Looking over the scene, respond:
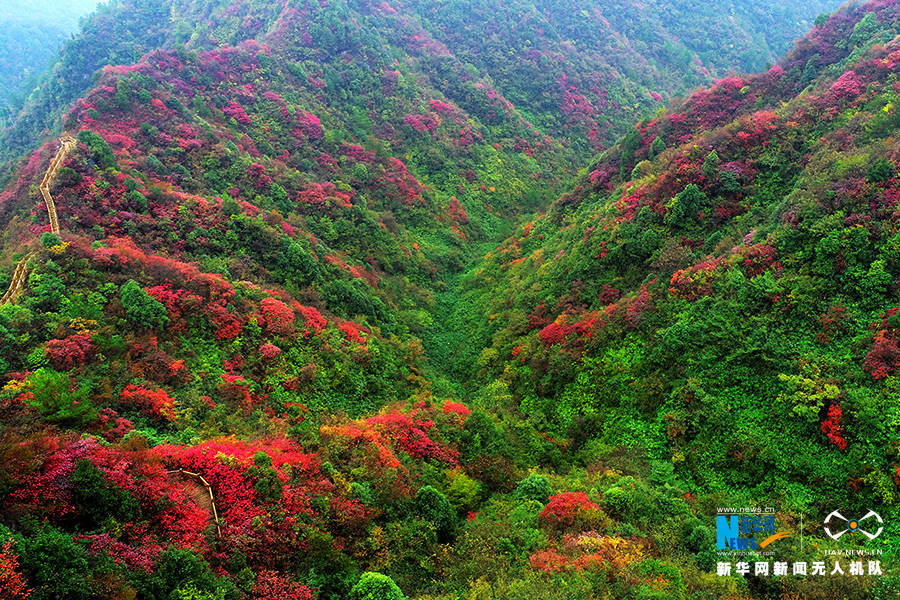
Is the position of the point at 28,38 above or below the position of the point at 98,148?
above

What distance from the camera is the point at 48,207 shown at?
84.5ft

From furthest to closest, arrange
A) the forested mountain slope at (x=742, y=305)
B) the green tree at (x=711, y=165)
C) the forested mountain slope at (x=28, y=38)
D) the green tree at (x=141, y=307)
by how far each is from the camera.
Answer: the forested mountain slope at (x=28, y=38)
the green tree at (x=711, y=165)
the green tree at (x=141, y=307)
the forested mountain slope at (x=742, y=305)

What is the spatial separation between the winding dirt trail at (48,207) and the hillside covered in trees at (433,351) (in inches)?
6.5

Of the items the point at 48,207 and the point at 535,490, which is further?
the point at 48,207

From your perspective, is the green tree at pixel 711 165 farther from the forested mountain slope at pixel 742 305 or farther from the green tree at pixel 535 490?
the green tree at pixel 535 490

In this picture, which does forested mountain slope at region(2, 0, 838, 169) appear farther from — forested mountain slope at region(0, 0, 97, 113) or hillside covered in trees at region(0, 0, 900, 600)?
hillside covered in trees at region(0, 0, 900, 600)

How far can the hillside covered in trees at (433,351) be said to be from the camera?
40.5ft

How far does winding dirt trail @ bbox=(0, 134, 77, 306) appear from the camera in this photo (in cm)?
2035

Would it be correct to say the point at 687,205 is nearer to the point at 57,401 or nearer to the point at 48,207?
the point at 57,401

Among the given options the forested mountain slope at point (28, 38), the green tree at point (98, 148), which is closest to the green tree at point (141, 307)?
the green tree at point (98, 148)

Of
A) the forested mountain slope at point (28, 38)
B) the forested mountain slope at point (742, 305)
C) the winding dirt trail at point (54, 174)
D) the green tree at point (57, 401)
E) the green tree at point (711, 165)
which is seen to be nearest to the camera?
the green tree at point (57, 401)

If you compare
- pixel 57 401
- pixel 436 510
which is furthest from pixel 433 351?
pixel 57 401

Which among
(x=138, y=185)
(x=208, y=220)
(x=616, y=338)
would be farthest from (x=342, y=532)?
(x=138, y=185)

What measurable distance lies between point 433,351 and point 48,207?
23.6 meters
